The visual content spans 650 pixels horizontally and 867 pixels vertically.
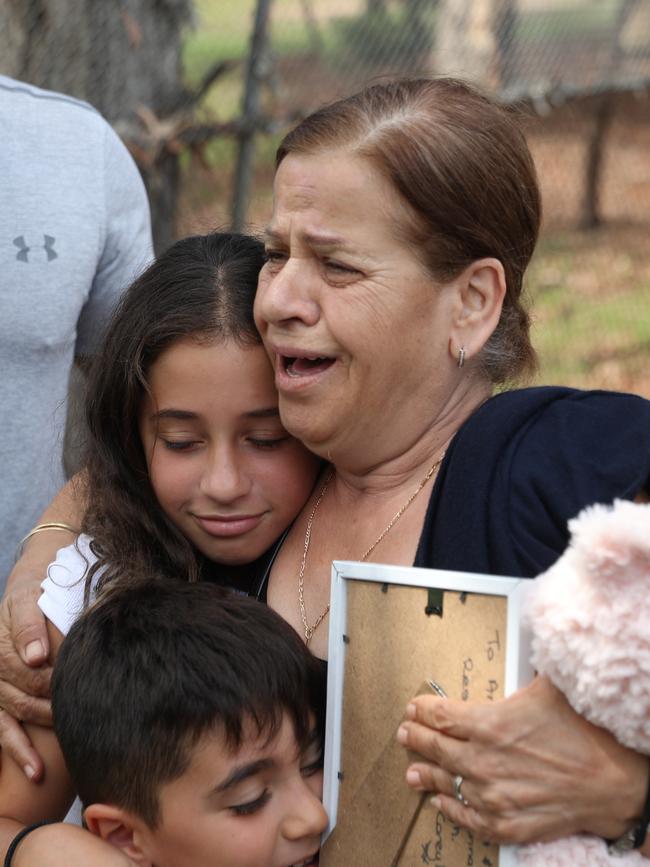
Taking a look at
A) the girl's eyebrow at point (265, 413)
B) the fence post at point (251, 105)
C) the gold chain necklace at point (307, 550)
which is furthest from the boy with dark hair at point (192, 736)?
the fence post at point (251, 105)

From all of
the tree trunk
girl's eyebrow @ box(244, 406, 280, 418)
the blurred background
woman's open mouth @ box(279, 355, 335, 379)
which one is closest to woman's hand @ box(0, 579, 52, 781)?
girl's eyebrow @ box(244, 406, 280, 418)

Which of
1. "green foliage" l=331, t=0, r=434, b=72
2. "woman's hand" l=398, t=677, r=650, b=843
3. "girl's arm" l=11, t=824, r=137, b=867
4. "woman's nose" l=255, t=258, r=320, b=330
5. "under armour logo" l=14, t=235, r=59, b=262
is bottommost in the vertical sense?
"girl's arm" l=11, t=824, r=137, b=867

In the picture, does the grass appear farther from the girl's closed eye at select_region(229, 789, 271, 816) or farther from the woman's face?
the girl's closed eye at select_region(229, 789, 271, 816)

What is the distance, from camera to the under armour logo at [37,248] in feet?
9.96

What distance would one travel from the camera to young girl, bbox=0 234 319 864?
2279 millimetres

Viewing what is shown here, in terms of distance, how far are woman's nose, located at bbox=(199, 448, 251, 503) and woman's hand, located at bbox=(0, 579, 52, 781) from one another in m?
0.41

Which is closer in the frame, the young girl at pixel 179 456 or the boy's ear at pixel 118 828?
the boy's ear at pixel 118 828

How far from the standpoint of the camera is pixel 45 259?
3053mm

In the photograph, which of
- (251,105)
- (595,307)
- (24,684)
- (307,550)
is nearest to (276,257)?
(307,550)

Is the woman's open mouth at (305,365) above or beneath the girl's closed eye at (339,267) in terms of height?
beneath

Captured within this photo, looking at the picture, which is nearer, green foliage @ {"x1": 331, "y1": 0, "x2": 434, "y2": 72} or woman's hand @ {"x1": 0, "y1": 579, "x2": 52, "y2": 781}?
woman's hand @ {"x1": 0, "y1": 579, "x2": 52, "y2": 781}

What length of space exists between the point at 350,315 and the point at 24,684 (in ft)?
3.04

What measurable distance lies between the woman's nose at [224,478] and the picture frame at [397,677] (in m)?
0.36

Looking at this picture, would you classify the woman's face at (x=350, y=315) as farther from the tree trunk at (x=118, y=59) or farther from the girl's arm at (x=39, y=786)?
the tree trunk at (x=118, y=59)
